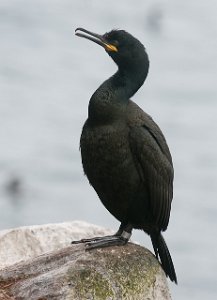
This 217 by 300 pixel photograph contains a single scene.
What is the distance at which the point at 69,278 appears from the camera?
32.3ft

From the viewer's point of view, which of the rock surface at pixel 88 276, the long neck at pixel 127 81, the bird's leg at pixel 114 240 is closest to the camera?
the rock surface at pixel 88 276

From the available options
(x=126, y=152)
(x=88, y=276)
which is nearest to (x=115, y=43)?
(x=126, y=152)

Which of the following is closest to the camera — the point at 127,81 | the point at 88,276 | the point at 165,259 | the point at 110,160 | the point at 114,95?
the point at 88,276

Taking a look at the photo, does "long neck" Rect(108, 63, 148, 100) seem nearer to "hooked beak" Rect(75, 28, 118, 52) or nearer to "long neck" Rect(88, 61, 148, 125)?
"long neck" Rect(88, 61, 148, 125)

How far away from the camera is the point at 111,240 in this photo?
34.5 feet

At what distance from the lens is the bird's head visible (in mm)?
10531

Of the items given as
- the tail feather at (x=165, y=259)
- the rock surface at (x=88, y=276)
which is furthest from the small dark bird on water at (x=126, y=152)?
the rock surface at (x=88, y=276)

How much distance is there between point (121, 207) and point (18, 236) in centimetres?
223

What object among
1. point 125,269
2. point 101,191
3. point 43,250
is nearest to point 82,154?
point 101,191

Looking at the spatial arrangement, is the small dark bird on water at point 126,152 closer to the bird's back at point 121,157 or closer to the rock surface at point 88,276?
the bird's back at point 121,157

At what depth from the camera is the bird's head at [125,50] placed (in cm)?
1053

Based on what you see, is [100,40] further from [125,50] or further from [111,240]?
[111,240]

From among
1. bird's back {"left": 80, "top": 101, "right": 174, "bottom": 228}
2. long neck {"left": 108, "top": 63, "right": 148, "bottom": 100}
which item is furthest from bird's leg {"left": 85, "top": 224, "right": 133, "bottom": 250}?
long neck {"left": 108, "top": 63, "right": 148, "bottom": 100}

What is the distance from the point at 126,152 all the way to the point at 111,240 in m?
0.72
